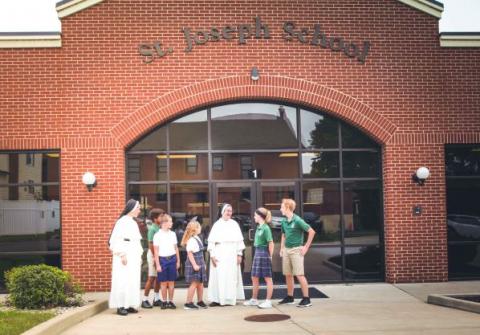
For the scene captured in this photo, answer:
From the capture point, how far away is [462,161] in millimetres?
13242

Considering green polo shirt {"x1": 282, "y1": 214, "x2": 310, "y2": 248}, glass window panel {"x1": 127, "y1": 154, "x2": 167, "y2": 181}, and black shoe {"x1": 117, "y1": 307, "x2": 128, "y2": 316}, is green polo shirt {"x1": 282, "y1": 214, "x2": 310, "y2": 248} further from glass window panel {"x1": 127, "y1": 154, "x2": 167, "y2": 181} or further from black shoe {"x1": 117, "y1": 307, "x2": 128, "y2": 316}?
glass window panel {"x1": 127, "y1": 154, "x2": 167, "y2": 181}

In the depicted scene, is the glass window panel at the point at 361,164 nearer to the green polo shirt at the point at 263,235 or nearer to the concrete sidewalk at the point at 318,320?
the concrete sidewalk at the point at 318,320

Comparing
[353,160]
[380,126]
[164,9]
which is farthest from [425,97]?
[164,9]

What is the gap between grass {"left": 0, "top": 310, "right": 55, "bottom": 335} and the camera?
7590mm

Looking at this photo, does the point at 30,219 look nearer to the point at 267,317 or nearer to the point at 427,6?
the point at 267,317

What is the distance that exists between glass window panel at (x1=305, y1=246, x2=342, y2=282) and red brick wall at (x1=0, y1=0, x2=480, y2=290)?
1.08 metres

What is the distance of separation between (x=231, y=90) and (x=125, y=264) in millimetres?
4832

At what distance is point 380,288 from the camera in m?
12.2

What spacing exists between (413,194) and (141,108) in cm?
614

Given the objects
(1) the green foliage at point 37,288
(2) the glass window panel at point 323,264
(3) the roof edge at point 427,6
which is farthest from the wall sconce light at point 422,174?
(1) the green foliage at point 37,288

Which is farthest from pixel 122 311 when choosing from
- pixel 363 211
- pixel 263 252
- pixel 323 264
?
pixel 363 211

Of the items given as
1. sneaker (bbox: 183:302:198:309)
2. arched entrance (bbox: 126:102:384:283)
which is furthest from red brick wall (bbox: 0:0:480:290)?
sneaker (bbox: 183:302:198:309)

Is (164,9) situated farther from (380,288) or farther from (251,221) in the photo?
(380,288)

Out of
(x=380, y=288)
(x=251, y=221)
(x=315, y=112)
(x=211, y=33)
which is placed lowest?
(x=380, y=288)
